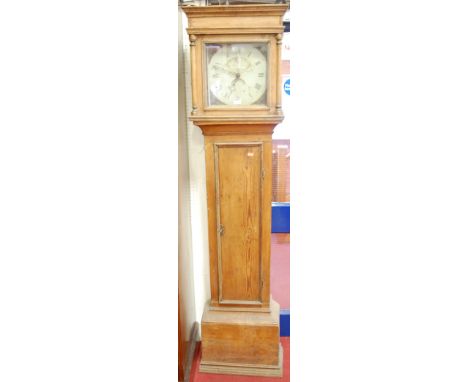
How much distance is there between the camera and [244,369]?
4.75 ft

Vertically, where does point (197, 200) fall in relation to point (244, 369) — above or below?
above

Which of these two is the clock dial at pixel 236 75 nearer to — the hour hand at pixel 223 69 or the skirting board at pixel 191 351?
the hour hand at pixel 223 69

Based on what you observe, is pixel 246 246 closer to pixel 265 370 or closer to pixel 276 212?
pixel 276 212

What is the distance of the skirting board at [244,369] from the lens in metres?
1.44

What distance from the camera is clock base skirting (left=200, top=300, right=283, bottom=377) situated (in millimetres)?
1430

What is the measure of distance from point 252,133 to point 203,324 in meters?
0.89

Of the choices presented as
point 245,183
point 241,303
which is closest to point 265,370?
point 241,303

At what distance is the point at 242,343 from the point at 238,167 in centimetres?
81

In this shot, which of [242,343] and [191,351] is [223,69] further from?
[191,351]

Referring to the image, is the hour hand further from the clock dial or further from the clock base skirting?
the clock base skirting

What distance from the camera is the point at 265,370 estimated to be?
1438mm

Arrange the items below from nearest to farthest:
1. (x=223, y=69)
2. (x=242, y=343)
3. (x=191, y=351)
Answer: (x=223, y=69) → (x=242, y=343) → (x=191, y=351)

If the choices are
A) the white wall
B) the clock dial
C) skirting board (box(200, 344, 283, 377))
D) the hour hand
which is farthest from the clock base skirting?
the hour hand

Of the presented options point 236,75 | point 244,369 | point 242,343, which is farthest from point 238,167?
point 244,369
